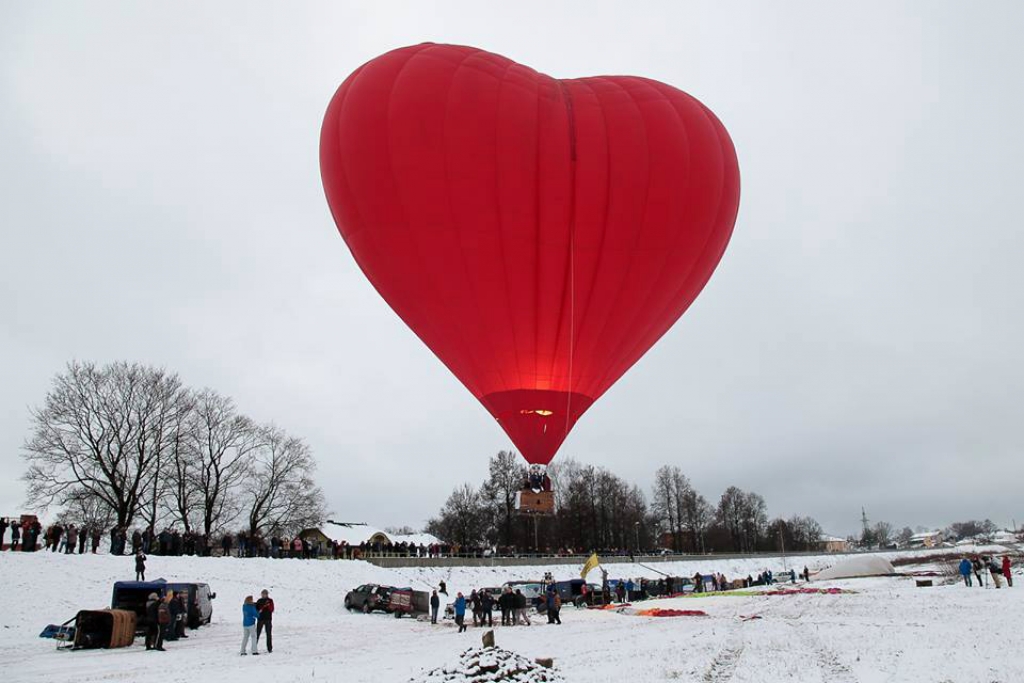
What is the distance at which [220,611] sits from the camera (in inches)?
803

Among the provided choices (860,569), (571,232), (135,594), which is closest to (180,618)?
(135,594)

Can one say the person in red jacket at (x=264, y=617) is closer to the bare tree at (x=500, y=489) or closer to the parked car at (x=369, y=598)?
the parked car at (x=369, y=598)

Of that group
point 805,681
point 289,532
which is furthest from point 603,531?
point 805,681

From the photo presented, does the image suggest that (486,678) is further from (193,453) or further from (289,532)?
(289,532)

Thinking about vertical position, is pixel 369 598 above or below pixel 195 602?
below

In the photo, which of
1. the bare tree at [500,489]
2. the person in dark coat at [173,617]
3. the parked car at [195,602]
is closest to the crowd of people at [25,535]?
the parked car at [195,602]

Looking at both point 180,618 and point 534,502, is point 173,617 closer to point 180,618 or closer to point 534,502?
point 180,618

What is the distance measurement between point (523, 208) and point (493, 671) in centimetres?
823

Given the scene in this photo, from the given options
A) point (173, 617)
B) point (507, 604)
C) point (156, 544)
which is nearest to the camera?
point (173, 617)

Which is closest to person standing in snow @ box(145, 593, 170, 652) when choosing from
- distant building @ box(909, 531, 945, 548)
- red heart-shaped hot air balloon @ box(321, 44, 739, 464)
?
red heart-shaped hot air balloon @ box(321, 44, 739, 464)

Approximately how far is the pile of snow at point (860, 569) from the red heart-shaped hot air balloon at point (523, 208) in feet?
126

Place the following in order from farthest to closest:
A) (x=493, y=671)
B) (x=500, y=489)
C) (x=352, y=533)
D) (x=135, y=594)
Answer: (x=352, y=533), (x=500, y=489), (x=135, y=594), (x=493, y=671)

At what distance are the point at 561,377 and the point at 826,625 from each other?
A: 27.6 ft

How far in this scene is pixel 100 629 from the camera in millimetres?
13141
